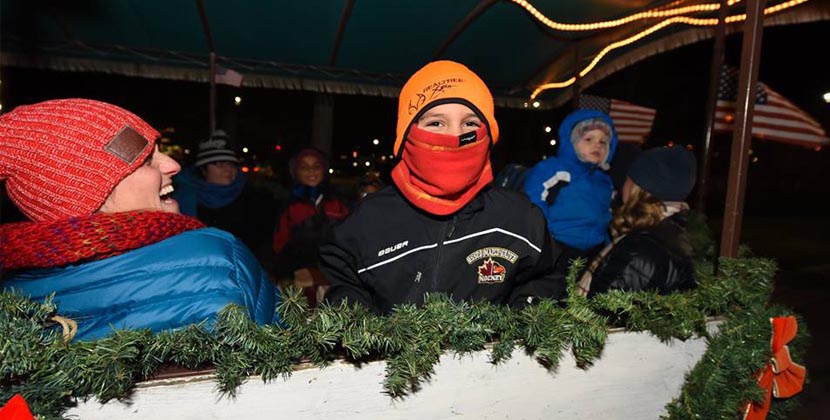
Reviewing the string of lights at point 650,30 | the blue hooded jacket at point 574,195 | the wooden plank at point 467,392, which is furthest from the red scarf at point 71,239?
the string of lights at point 650,30

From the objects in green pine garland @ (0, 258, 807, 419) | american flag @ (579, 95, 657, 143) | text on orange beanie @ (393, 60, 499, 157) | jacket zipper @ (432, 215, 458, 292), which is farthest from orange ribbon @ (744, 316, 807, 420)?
american flag @ (579, 95, 657, 143)

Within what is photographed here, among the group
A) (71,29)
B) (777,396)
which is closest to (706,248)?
(777,396)

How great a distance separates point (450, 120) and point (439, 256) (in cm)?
56

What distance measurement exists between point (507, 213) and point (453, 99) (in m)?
0.52

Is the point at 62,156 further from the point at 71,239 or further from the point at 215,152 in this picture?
the point at 215,152

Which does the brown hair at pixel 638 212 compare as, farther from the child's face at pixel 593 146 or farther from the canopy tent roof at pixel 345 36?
the canopy tent roof at pixel 345 36

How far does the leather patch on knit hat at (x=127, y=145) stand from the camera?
49.7 inches

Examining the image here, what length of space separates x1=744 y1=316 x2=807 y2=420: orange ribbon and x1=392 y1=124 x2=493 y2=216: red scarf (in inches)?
44.5

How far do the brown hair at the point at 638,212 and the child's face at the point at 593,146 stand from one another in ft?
3.61

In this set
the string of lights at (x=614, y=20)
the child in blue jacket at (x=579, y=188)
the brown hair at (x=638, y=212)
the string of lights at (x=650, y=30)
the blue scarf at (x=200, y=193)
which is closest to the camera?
the brown hair at (x=638, y=212)

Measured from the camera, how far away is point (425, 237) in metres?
1.84

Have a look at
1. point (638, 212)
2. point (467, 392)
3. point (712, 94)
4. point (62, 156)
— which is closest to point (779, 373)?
point (638, 212)

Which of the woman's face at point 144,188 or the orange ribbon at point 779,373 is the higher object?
the woman's face at point 144,188

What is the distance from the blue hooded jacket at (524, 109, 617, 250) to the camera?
343cm
